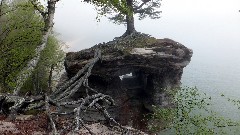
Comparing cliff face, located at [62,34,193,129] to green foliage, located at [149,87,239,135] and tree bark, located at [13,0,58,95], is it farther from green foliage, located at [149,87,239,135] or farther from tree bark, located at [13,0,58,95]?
tree bark, located at [13,0,58,95]

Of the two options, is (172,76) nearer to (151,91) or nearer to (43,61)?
(151,91)

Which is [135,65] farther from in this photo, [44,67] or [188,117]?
[44,67]

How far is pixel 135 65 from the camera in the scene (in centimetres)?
3244

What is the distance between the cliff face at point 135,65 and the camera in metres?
31.2

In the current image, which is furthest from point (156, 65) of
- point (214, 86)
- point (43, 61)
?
point (214, 86)

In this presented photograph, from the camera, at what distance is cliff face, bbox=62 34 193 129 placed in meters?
31.2

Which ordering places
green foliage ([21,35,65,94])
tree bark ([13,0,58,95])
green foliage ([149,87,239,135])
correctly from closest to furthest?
tree bark ([13,0,58,95]), green foliage ([149,87,239,135]), green foliage ([21,35,65,94])

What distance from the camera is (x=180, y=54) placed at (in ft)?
110

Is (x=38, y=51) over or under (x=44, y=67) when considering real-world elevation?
over

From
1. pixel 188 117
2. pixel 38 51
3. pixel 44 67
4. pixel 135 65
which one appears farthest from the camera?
pixel 44 67

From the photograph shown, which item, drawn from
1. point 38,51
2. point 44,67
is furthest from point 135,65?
point 44,67

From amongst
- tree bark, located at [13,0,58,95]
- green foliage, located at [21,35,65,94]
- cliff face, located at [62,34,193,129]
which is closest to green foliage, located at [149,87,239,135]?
cliff face, located at [62,34,193,129]

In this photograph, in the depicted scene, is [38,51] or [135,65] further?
[135,65]

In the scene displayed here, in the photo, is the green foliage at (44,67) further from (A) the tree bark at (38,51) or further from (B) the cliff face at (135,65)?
(A) the tree bark at (38,51)
